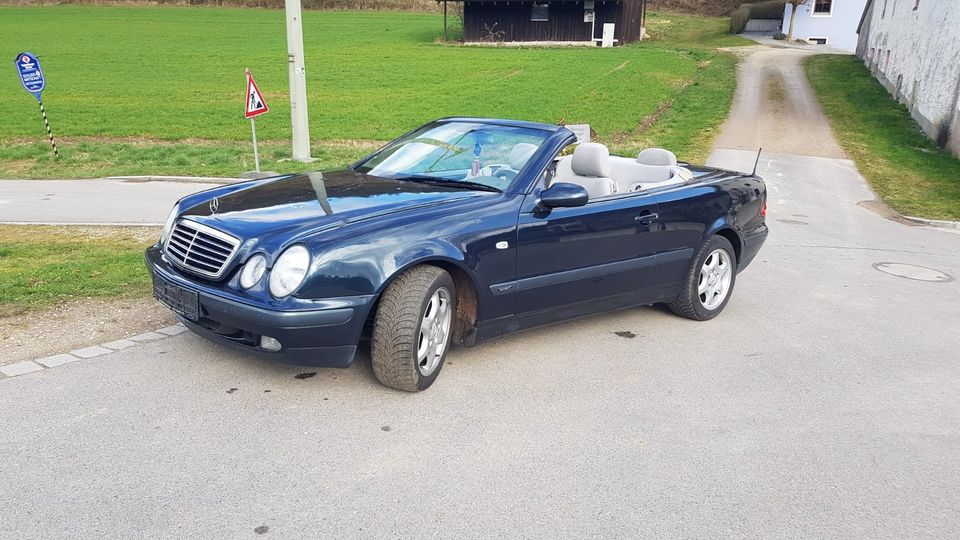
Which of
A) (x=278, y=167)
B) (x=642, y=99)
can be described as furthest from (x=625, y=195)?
(x=642, y=99)

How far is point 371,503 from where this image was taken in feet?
10.7

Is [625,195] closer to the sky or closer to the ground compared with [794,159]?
closer to the sky

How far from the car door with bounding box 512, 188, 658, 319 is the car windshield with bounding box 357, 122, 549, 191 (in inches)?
14.8

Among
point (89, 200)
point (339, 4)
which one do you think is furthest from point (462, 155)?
point (339, 4)

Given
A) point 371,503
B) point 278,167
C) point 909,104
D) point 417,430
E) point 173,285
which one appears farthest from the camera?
point 909,104

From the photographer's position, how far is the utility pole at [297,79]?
14.1 m

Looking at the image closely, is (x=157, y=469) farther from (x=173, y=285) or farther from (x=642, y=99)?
(x=642, y=99)

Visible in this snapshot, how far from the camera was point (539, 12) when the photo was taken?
1891 inches

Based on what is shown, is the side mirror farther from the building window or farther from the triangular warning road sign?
the building window

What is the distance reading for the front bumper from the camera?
12.8 feet

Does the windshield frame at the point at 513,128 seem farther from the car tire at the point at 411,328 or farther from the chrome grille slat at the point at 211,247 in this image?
the chrome grille slat at the point at 211,247

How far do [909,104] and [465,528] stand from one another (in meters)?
24.9

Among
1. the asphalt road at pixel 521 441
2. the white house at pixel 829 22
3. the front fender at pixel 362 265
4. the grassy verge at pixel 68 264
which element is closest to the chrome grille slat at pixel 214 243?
the front fender at pixel 362 265

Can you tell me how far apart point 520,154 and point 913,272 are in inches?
205
